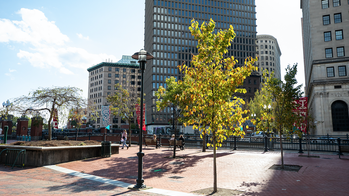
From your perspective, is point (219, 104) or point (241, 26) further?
point (241, 26)

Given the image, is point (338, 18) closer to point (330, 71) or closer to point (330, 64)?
point (330, 64)

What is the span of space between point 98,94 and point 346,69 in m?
112

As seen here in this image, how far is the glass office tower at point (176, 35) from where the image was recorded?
92438mm

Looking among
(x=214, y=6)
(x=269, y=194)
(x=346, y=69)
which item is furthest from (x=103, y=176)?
(x=214, y=6)

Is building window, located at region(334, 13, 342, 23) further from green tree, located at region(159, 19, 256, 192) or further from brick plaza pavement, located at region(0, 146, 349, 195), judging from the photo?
green tree, located at region(159, 19, 256, 192)

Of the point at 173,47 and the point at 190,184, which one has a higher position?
the point at 173,47

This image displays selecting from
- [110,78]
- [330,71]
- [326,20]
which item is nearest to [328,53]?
[330,71]

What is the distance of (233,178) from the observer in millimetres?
10703

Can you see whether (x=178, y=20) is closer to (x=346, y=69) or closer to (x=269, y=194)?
(x=346, y=69)

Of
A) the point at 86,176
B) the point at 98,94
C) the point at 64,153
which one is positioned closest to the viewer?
the point at 86,176

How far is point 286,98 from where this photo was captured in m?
14.4

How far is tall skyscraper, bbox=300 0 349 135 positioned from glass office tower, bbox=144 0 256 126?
51325 millimetres

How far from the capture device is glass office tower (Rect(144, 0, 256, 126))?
9244cm

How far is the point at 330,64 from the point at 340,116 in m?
10.0
